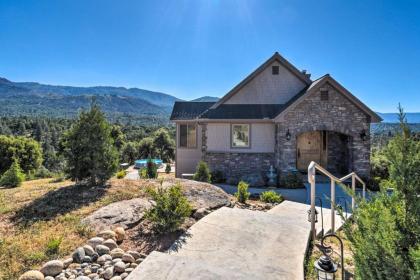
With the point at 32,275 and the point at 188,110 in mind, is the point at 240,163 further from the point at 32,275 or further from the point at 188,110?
the point at 32,275

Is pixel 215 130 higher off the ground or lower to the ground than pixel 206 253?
higher

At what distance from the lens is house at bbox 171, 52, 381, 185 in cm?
1259

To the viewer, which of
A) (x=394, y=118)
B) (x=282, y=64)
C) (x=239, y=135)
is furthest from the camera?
(x=282, y=64)

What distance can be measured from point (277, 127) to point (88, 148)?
9095 millimetres

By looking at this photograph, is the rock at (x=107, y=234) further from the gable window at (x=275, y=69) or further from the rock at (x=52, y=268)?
the gable window at (x=275, y=69)

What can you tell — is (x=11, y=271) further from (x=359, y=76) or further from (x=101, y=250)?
(x=359, y=76)

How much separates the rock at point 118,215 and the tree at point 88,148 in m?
1.92

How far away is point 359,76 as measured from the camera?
2033 centimetres

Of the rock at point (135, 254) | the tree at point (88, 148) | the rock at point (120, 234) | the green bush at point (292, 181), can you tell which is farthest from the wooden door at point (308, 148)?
the rock at point (135, 254)

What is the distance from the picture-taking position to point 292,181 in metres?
12.0

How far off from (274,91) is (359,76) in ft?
33.3

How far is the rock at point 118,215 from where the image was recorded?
5164 mm

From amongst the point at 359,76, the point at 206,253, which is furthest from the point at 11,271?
the point at 359,76

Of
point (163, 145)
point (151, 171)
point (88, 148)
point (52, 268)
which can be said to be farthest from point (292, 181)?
point (163, 145)
